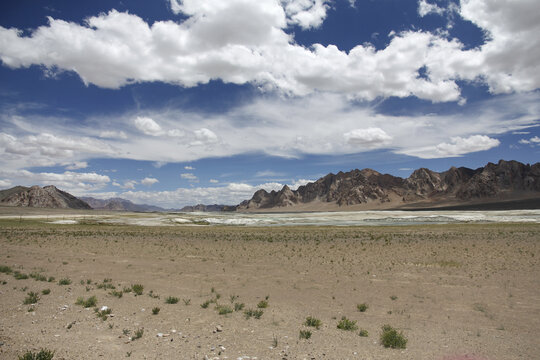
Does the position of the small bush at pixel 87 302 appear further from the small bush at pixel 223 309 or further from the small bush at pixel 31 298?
the small bush at pixel 223 309

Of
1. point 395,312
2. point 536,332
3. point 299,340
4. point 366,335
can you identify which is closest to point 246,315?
point 299,340

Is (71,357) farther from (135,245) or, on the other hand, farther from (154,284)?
(135,245)

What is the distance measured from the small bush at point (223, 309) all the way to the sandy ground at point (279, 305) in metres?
0.24

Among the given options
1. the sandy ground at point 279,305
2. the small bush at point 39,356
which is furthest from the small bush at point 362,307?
the small bush at point 39,356

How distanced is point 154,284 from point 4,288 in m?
6.55

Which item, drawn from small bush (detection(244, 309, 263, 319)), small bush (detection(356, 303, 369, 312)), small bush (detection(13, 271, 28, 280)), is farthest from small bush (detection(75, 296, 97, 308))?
small bush (detection(356, 303, 369, 312))

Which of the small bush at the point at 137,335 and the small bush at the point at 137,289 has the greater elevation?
the small bush at the point at 137,335

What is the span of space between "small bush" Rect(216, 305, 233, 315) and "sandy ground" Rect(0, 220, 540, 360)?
24 cm

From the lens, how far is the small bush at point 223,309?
1286 centimetres

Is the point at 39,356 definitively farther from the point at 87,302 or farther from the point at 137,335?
the point at 87,302

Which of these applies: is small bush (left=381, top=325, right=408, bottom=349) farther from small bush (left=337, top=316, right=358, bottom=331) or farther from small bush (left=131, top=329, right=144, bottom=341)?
small bush (left=131, top=329, right=144, bottom=341)

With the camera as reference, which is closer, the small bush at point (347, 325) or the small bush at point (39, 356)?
the small bush at point (39, 356)

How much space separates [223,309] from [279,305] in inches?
103

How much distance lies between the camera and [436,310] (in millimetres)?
13750
